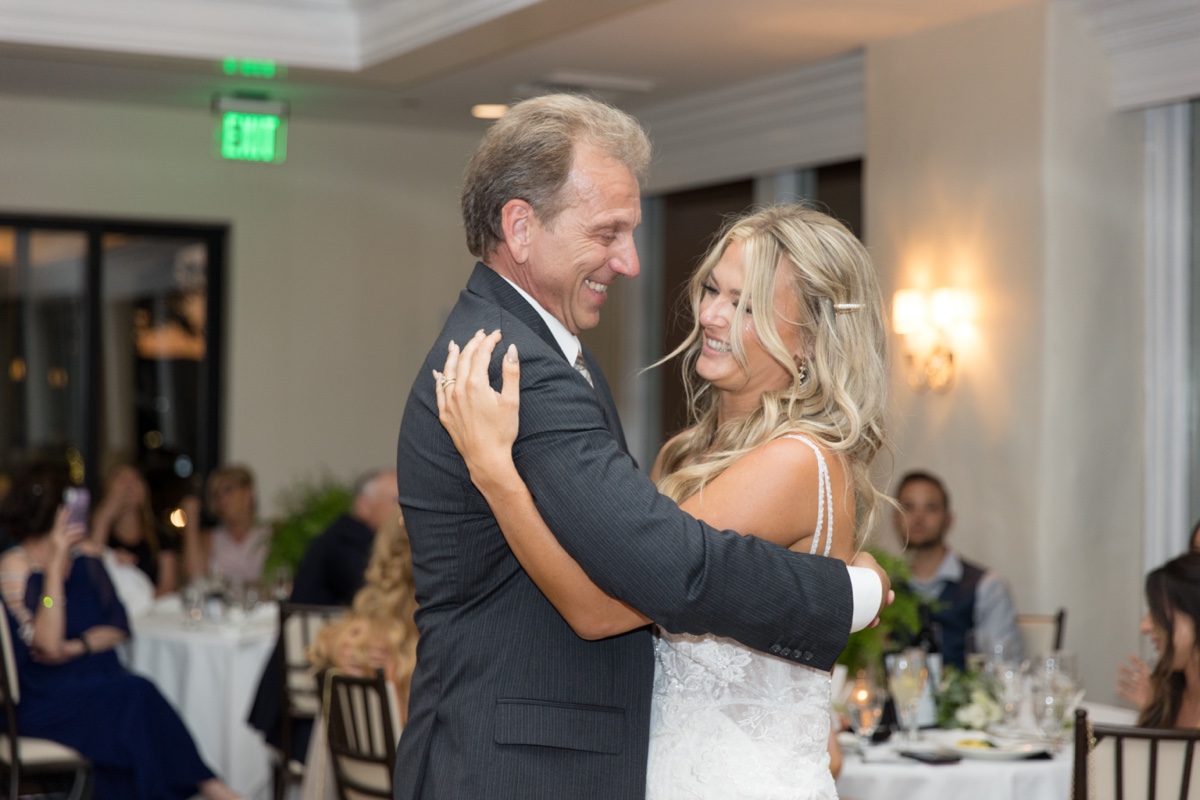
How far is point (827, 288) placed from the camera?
2104 millimetres

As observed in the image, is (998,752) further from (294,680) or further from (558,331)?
(294,680)

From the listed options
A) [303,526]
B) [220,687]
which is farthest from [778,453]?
[303,526]

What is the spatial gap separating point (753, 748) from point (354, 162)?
7470mm

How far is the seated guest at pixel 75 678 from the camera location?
17.1 feet

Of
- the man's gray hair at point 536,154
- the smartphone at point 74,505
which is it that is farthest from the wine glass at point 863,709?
the smartphone at point 74,505

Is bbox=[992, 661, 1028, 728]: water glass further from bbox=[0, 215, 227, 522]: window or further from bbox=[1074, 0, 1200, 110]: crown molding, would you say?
bbox=[0, 215, 227, 522]: window

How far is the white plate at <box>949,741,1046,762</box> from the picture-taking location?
3711 mm

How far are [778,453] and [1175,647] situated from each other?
2068 mm

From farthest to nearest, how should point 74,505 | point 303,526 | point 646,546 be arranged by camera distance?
point 303,526 → point 74,505 → point 646,546

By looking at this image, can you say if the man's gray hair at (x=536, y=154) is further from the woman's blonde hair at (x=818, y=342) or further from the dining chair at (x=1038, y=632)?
the dining chair at (x=1038, y=632)

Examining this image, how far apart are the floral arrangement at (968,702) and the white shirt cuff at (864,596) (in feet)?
7.64

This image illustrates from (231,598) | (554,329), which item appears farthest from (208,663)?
(554,329)

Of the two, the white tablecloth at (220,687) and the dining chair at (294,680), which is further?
the white tablecloth at (220,687)

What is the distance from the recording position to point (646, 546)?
5.52 ft
